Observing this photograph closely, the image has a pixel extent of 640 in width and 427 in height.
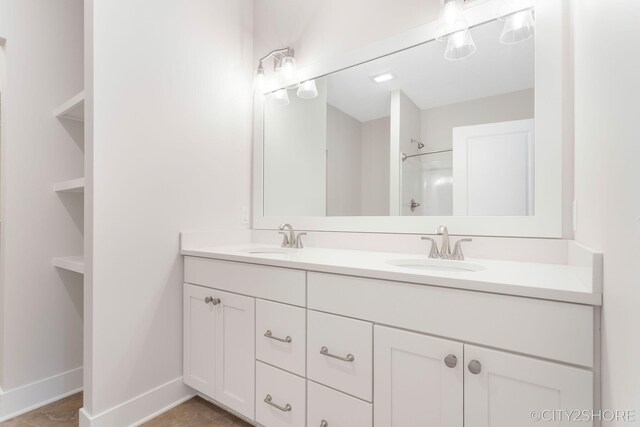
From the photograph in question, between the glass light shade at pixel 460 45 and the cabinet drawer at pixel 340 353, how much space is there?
4.11 ft

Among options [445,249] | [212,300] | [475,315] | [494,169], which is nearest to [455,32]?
[494,169]

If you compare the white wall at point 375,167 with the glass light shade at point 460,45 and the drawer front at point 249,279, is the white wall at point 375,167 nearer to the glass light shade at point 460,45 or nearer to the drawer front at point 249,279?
the glass light shade at point 460,45

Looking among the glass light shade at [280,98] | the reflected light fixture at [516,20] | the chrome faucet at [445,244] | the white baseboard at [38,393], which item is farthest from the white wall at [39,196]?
the reflected light fixture at [516,20]

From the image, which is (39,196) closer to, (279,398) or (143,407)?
(143,407)

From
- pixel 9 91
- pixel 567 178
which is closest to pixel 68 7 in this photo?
pixel 9 91

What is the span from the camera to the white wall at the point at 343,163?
1.68 m

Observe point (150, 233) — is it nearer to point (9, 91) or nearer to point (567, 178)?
point (9, 91)

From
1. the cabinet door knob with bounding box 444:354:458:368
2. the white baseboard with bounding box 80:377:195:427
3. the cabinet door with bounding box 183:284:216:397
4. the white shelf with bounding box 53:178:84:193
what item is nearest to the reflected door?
the cabinet door knob with bounding box 444:354:458:368

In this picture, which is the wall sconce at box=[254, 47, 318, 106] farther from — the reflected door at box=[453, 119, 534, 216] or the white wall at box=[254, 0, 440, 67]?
the reflected door at box=[453, 119, 534, 216]

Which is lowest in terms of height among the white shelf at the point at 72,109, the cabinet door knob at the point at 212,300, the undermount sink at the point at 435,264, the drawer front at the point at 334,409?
the drawer front at the point at 334,409

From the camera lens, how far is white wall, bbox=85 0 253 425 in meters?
1.33

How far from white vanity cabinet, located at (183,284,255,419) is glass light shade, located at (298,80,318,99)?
127 cm

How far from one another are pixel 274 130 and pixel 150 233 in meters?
1.01

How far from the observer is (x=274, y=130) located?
203cm
